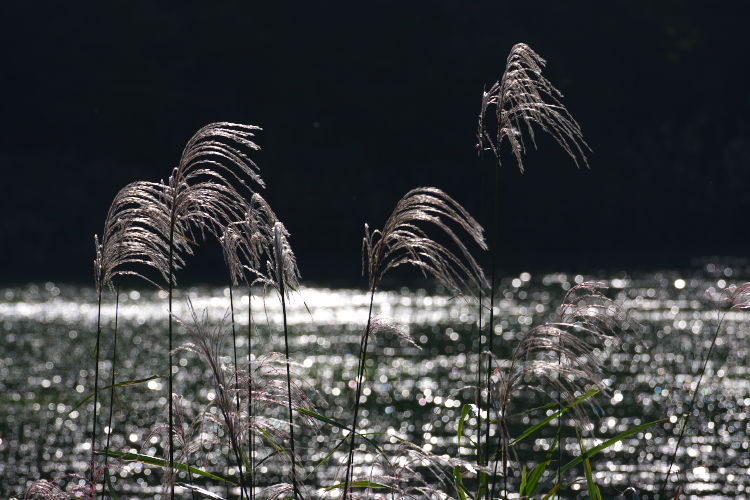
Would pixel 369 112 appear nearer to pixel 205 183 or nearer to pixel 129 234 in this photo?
pixel 129 234

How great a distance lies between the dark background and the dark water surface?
34060mm

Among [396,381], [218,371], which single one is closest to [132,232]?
[218,371]

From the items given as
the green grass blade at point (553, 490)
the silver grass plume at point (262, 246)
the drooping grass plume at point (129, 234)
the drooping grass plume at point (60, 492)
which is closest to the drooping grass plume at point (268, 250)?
the silver grass plume at point (262, 246)

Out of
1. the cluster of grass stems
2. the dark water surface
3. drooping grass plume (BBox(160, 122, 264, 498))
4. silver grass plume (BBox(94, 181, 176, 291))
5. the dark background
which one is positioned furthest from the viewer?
the dark background

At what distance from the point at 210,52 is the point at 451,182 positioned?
23132 mm

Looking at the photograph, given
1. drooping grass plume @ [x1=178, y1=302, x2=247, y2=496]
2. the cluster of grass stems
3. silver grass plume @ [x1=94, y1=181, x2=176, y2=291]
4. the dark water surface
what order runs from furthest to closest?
1. the dark water surface
2. silver grass plume @ [x1=94, y1=181, x2=176, y2=291]
3. the cluster of grass stems
4. drooping grass plume @ [x1=178, y1=302, x2=247, y2=496]

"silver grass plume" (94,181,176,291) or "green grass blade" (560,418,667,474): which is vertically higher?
"silver grass plume" (94,181,176,291)

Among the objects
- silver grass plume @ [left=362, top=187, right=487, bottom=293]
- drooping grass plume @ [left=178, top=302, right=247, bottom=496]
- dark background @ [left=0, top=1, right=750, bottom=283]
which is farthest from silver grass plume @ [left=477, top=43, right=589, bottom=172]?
dark background @ [left=0, top=1, right=750, bottom=283]

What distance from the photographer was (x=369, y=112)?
88.9m

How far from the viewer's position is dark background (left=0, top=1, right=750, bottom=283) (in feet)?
259

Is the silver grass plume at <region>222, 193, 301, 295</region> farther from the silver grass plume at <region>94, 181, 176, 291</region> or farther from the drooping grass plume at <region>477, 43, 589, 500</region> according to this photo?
the drooping grass plume at <region>477, 43, 589, 500</region>

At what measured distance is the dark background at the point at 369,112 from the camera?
78.9 metres

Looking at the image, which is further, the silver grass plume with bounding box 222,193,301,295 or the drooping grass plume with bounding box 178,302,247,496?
the silver grass plume with bounding box 222,193,301,295

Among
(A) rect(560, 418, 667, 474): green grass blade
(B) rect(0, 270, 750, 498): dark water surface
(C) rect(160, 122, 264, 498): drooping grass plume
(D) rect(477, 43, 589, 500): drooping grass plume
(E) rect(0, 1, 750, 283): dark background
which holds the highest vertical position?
(E) rect(0, 1, 750, 283): dark background
